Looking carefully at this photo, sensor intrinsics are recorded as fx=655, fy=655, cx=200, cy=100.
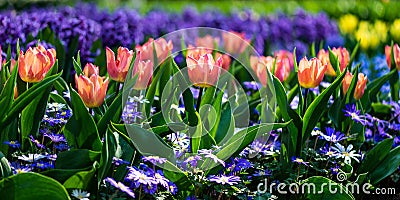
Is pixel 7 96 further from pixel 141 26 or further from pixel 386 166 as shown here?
pixel 141 26

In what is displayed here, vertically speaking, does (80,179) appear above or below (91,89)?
below

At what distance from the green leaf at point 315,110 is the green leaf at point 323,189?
230 mm

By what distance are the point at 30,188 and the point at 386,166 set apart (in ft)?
5.13

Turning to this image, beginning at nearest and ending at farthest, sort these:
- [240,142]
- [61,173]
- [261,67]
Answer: [61,173], [240,142], [261,67]

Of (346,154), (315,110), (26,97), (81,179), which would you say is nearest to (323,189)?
(346,154)

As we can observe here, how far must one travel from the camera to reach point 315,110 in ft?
8.80

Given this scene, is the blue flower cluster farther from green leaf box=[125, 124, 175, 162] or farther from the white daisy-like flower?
the white daisy-like flower

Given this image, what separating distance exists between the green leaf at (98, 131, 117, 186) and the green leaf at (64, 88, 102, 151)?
0.45ft

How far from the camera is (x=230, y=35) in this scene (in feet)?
14.0

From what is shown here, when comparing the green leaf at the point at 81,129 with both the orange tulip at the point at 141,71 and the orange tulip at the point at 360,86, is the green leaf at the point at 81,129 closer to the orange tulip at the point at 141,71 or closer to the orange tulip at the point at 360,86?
the orange tulip at the point at 141,71

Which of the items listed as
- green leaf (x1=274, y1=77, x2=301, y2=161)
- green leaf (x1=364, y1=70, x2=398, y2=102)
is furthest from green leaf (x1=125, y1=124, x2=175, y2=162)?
green leaf (x1=364, y1=70, x2=398, y2=102)

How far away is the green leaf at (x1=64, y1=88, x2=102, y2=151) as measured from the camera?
7.83ft

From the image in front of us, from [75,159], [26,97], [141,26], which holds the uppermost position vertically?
[141,26]

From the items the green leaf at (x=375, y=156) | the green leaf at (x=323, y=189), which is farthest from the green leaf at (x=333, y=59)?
the green leaf at (x=323, y=189)
